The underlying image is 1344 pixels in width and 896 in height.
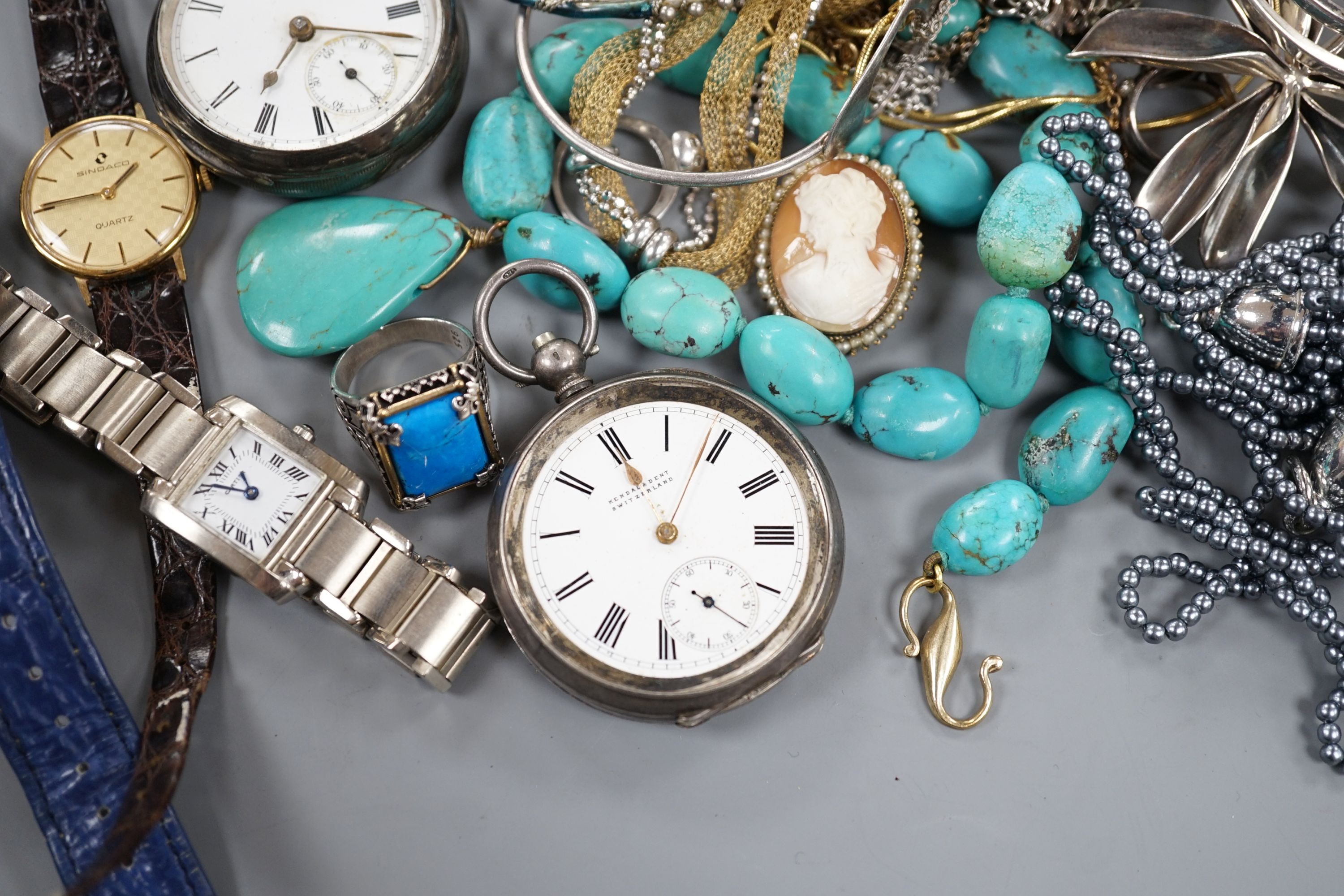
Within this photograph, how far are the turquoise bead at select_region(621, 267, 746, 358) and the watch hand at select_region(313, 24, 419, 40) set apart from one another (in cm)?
49

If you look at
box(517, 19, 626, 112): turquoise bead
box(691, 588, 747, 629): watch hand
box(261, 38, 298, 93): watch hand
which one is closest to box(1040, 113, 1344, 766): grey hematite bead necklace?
box(691, 588, 747, 629): watch hand

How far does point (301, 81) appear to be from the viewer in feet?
4.83

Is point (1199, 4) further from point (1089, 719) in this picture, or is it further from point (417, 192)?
point (417, 192)

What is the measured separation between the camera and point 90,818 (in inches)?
51.3

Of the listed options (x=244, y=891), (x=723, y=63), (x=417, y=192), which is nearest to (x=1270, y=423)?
(x=723, y=63)

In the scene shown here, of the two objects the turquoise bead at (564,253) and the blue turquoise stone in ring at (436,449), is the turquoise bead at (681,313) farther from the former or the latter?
the blue turquoise stone in ring at (436,449)

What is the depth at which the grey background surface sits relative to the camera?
4.47 ft

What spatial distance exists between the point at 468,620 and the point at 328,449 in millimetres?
352

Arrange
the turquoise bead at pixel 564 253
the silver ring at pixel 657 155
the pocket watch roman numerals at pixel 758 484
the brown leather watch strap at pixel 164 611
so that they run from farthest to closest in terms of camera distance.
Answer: the silver ring at pixel 657 155 → the turquoise bead at pixel 564 253 → the pocket watch roman numerals at pixel 758 484 → the brown leather watch strap at pixel 164 611

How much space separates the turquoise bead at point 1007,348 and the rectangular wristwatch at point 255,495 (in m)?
0.76

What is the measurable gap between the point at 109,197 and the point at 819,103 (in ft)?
3.46

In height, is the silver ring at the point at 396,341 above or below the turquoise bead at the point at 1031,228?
above

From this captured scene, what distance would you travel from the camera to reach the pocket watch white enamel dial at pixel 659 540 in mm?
1288

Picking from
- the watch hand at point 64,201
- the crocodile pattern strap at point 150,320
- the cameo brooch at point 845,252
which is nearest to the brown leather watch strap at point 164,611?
the crocodile pattern strap at point 150,320
